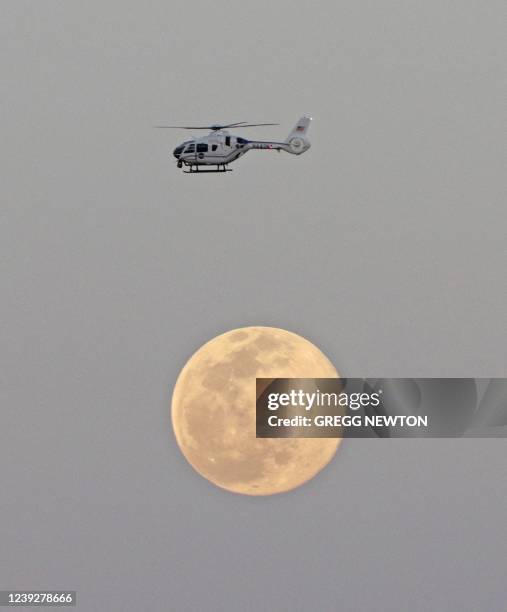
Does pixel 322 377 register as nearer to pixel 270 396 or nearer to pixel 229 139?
pixel 270 396

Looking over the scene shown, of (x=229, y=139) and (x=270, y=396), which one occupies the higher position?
(x=229, y=139)

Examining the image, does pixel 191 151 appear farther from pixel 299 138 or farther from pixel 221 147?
pixel 299 138

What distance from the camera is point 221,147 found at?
13012cm

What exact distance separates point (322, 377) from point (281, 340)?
10.4 metres

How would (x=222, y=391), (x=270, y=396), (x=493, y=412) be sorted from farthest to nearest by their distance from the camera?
(x=222, y=391) → (x=493, y=412) → (x=270, y=396)

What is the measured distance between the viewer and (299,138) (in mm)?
131625

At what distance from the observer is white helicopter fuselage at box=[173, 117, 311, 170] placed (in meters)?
130

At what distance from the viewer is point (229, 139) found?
13000cm

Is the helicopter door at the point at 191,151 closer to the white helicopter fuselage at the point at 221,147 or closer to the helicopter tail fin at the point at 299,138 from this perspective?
the white helicopter fuselage at the point at 221,147

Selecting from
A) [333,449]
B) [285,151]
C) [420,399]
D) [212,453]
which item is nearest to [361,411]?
[420,399]

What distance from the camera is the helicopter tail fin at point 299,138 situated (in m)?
131

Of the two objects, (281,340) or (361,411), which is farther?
(281,340)

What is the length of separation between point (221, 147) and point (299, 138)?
10.0 meters

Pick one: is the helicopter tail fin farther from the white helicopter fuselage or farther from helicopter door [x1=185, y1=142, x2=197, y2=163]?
helicopter door [x1=185, y1=142, x2=197, y2=163]
